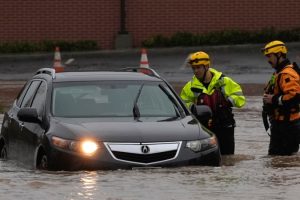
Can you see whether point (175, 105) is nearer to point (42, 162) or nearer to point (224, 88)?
point (224, 88)

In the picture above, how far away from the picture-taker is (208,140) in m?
11.4

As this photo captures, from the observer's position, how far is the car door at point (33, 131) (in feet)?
38.3

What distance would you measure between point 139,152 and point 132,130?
0.33 m

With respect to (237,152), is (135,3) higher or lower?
higher

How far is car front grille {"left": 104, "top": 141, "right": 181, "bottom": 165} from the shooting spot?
1087 centimetres

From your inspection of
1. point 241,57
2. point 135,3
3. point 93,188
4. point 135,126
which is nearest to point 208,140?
point 135,126

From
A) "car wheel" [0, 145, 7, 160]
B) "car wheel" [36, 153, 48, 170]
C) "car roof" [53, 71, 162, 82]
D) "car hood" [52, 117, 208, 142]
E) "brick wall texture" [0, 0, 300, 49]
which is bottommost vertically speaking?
"car wheel" [0, 145, 7, 160]

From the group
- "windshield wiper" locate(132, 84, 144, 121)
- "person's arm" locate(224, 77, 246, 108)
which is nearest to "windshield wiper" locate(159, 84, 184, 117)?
"windshield wiper" locate(132, 84, 144, 121)

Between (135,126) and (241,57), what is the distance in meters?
18.6

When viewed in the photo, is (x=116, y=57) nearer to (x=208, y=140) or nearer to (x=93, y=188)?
(x=208, y=140)

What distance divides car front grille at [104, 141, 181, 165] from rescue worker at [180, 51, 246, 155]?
192 centimetres

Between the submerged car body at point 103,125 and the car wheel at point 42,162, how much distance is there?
0.01 m

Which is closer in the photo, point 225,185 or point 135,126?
point 225,185

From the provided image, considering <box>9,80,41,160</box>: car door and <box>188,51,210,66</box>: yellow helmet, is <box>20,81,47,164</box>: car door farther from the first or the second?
<box>188,51,210,66</box>: yellow helmet
